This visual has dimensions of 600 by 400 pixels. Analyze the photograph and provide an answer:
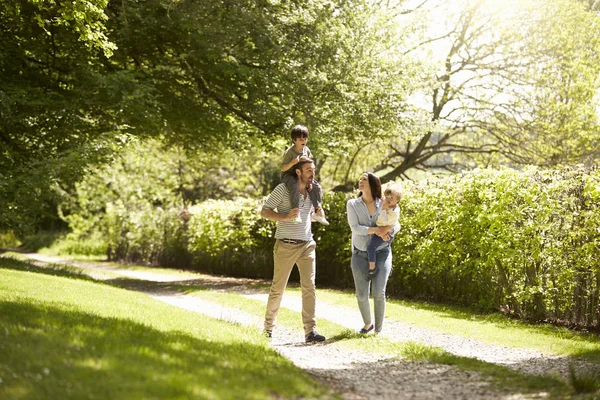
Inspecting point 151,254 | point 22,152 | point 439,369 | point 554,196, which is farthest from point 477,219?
point 151,254

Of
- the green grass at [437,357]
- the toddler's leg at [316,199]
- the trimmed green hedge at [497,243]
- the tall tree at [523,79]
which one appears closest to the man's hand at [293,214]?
the toddler's leg at [316,199]

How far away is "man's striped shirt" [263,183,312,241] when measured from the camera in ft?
27.1

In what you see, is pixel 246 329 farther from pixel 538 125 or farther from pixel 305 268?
pixel 538 125

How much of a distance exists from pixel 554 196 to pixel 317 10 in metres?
10.0

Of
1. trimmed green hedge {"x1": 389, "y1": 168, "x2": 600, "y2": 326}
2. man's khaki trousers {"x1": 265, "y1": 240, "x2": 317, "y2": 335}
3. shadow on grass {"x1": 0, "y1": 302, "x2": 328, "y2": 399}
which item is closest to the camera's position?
shadow on grass {"x1": 0, "y1": 302, "x2": 328, "y2": 399}

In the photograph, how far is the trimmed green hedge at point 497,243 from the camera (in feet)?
34.1

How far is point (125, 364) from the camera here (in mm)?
5086

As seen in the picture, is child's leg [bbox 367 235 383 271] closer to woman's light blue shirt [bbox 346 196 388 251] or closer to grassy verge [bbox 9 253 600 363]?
woman's light blue shirt [bbox 346 196 388 251]

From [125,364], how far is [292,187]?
145 inches

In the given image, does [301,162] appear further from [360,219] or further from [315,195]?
[360,219]

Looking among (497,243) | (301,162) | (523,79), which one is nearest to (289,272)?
(301,162)

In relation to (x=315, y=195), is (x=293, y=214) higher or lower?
lower

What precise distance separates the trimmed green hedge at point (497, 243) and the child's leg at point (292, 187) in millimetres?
4772

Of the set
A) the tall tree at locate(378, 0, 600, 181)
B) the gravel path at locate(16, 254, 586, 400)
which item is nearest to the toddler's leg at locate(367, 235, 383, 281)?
the gravel path at locate(16, 254, 586, 400)
